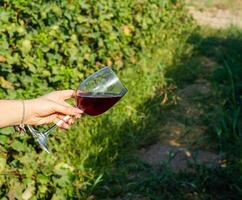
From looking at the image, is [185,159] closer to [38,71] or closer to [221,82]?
[38,71]

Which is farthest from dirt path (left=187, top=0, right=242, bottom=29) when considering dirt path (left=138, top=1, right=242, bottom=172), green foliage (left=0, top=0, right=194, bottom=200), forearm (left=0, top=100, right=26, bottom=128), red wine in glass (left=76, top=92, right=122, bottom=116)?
forearm (left=0, top=100, right=26, bottom=128)

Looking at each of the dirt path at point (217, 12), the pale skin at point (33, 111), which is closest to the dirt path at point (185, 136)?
the pale skin at point (33, 111)

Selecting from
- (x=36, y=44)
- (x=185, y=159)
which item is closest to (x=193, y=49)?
(x=185, y=159)

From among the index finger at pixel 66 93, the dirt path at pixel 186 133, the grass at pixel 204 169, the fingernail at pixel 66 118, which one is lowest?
the dirt path at pixel 186 133

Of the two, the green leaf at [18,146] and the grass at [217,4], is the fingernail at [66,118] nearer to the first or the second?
the green leaf at [18,146]

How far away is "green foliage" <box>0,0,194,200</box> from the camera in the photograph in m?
3.40

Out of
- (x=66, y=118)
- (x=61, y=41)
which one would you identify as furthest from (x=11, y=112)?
(x=61, y=41)

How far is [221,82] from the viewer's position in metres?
6.14

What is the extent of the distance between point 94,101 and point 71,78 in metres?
2.05

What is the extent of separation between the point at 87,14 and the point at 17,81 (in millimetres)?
1482

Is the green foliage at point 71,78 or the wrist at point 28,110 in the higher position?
the wrist at point 28,110

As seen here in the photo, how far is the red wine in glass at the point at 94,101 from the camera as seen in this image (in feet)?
7.42

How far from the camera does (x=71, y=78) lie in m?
4.28

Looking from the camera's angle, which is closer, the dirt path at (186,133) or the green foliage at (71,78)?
the green foliage at (71,78)
